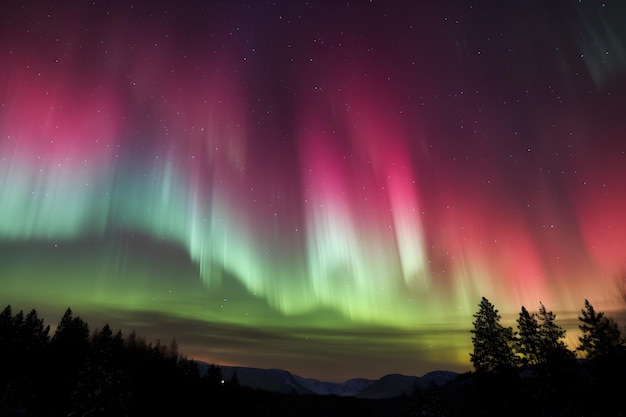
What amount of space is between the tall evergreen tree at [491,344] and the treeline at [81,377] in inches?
1717

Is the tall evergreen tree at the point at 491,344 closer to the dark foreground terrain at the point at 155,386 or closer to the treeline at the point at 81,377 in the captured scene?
the dark foreground terrain at the point at 155,386

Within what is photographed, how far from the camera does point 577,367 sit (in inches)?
1155

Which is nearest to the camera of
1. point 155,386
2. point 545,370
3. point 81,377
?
point 545,370

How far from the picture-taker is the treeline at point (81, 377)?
4484cm

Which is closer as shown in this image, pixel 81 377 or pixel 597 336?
pixel 597 336

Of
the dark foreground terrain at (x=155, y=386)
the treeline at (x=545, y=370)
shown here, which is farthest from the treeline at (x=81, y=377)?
the treeline at (x=545, y=370)

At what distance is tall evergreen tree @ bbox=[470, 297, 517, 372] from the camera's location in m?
31.7

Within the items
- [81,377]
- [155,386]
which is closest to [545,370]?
[81,377]

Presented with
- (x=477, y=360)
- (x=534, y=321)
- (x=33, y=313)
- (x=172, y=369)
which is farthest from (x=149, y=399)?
(x=534, y=321)

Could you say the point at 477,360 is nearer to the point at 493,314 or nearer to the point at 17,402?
the point at 493,314

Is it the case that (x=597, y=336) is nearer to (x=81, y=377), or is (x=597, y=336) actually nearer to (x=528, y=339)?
(x=528, y=339)

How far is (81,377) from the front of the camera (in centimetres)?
5197

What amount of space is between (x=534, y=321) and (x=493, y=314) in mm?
3766

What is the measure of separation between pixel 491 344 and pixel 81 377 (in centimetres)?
5625
